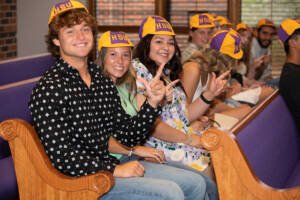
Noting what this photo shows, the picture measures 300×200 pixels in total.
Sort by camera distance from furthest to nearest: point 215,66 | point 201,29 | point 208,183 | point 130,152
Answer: point 201,29 → point 215,66 → point 208,183 → point 130,152

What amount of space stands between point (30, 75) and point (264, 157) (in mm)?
2770

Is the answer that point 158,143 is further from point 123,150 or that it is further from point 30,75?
point 30,75

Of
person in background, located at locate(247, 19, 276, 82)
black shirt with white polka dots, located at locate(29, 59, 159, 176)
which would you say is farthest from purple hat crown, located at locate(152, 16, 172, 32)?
person in background, located at locate(247, 19, 276, 82)

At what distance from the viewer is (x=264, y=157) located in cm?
317

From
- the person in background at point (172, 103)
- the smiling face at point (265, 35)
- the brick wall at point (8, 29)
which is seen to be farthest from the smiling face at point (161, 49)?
the brick wall at point (8, 29)

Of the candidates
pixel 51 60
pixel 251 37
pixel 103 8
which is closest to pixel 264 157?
pixel 51 60

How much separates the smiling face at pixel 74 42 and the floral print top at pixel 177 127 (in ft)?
2.33

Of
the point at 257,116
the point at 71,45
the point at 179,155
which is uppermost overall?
the point at 71,45

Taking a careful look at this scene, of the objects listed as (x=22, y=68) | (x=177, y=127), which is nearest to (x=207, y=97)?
(x=177, y=127)

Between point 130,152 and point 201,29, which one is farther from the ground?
point 201,29

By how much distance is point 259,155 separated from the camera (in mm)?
3086

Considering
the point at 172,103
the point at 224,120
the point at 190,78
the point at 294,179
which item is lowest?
the point at 294,179

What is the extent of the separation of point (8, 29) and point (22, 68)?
242 cm

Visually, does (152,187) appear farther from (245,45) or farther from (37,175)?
(245,45)
